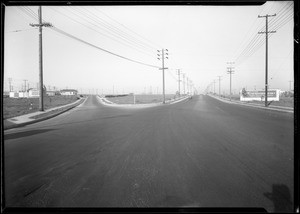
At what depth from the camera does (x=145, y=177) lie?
520 cm

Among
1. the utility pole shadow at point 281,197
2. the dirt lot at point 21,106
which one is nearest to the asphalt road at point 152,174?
the utility pole shadow at point 281,197

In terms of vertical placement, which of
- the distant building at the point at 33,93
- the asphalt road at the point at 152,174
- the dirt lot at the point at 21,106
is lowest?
the asphalt road at the point at 152,174

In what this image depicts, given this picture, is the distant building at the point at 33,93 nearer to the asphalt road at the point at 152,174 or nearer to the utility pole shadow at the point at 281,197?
the asphalt road at the point at 152,174

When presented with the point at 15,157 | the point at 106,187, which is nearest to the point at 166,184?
the point at 106,187

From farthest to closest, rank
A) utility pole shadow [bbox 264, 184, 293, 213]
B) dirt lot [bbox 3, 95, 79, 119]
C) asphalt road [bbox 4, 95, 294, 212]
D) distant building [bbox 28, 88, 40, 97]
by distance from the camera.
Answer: distant building [bbox 28, 88, 40, 97], dirt lot [bbox 3, 95, 79, 119], asphalt road [bbox 4, 95, 294, 212], utility pole shadow [bbox 264, 184, 293, 213]

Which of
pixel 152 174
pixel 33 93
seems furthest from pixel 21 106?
pixel 33 93

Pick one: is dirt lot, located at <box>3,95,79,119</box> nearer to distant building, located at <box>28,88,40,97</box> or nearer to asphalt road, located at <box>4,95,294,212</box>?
asphalt road, located at <box>4,95,294,212</box>

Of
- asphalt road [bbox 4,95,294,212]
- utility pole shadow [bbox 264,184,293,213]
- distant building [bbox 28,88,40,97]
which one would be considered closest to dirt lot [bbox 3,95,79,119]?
asphalt road [bbox 4,95,294,212]

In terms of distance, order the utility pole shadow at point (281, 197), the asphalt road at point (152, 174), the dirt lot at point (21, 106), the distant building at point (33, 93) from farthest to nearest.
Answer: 1. the distant building at point (33, 93)
2. the dirt lot at point (21, 106)
3. the asphalt road at point (152, 174)
4. the utility pole shadow at point (281, 197)

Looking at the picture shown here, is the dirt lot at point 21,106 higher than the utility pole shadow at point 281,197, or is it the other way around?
the dirt lot at point 21,106
